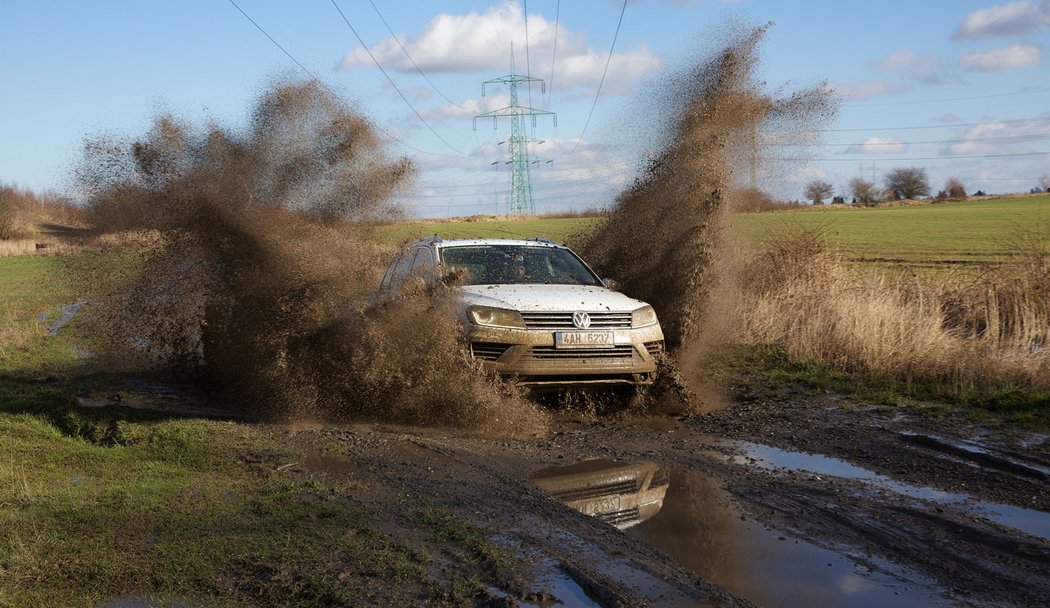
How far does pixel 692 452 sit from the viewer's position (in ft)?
24.7

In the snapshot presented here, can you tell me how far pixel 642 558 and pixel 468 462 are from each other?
2.39 m

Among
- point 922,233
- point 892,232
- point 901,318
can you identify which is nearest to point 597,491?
point 901,318

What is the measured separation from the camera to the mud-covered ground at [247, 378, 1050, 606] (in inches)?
174

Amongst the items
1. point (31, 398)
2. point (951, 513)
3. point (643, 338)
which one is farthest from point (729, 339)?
point (31, 398)

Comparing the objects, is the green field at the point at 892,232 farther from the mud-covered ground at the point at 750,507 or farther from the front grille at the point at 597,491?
the front grille at the point at 597,491

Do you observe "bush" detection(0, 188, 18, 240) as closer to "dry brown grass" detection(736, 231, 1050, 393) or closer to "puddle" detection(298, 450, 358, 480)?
"dry brown grass" detection(736, 231, 1050, 393)

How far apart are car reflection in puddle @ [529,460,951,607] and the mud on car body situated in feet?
5.71

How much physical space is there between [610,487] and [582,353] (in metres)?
2.44

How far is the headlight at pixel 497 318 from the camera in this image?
8.65 metres

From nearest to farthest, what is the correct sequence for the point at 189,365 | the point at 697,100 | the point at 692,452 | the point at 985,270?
the point at 692,452 → the point at 189,365 → the point at 697,100 → the point at 985,270

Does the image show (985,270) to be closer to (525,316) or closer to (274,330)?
(525,316)

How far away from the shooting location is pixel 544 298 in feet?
29.7

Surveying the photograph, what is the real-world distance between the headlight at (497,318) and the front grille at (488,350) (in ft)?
0.61

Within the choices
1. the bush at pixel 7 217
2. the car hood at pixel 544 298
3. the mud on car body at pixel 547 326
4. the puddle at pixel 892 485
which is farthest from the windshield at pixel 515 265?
the bush at pixel 7 217
